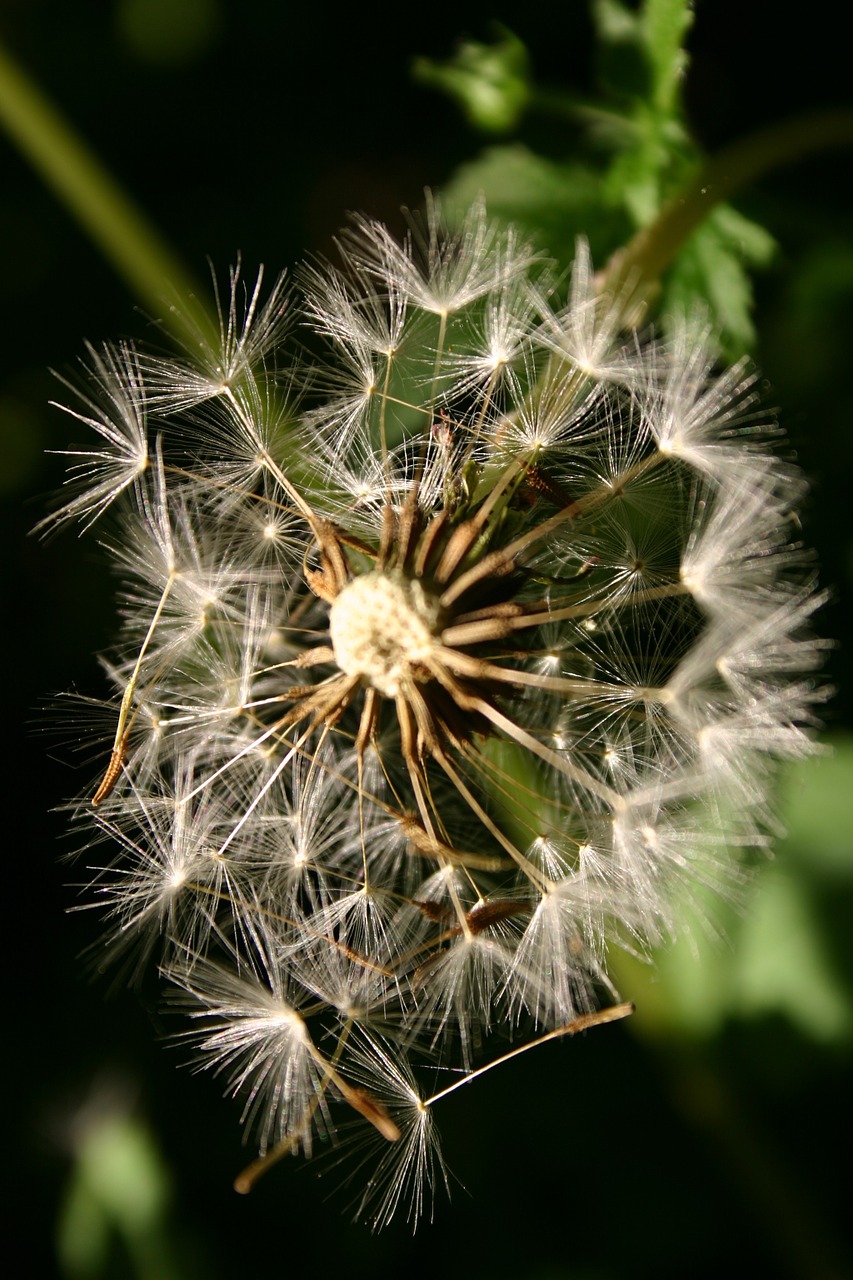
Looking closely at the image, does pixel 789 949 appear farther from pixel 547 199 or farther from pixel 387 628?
pixel 547 199

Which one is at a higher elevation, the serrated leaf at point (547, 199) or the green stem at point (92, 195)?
the green stem at point (92, 195)

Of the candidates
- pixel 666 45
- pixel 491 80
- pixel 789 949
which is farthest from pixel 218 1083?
pixel 666 45

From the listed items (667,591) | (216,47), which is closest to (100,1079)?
(667,591)

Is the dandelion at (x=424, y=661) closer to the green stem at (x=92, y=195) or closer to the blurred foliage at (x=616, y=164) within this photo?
the blurred foliage at (x=616, y=164)

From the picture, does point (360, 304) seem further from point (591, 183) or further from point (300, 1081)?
point (300, 1081)

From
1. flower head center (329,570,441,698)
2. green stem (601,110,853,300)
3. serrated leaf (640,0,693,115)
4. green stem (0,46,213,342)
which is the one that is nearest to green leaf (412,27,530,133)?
serrated leaf (640,0,693,115)

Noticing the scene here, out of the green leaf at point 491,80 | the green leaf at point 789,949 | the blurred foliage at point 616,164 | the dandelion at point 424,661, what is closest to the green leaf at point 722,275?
the blurred foliage at point 616,164

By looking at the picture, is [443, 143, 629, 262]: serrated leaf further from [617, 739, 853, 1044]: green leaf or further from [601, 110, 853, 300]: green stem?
[617, 739, 853, 1044]: green leaf
